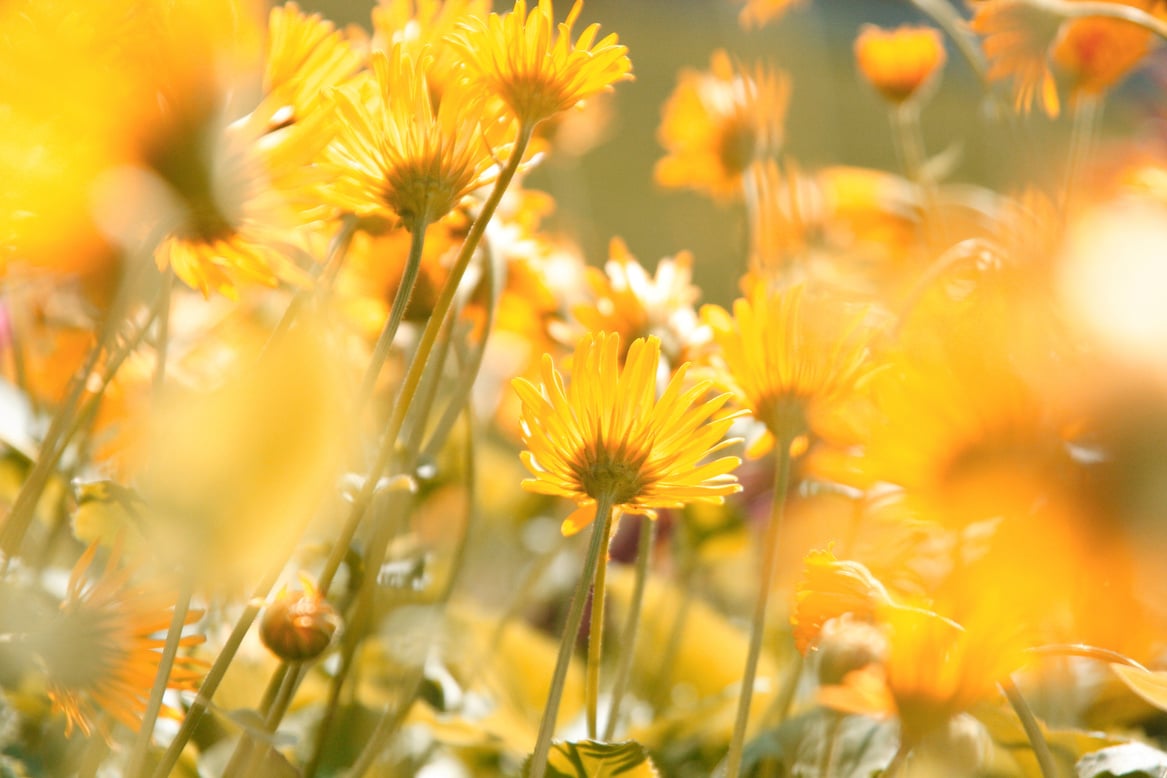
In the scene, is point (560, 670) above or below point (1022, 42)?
below

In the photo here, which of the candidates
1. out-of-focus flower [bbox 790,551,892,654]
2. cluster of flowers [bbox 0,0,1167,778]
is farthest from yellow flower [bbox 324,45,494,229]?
out-of-focus flower [bbox 790,551,892,654]

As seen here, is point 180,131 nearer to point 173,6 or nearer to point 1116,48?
point 173,6

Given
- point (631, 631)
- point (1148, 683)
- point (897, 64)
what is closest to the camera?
point (1148, 683)

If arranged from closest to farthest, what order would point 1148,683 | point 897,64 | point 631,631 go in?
point 1148,683, point 631,631, point 897,64

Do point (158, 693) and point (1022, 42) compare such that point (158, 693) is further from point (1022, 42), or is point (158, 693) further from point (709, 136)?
point (709, 136)

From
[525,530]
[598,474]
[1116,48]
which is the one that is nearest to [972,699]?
[598,474]

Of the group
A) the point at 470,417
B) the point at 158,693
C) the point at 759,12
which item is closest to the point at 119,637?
the point at 158,693

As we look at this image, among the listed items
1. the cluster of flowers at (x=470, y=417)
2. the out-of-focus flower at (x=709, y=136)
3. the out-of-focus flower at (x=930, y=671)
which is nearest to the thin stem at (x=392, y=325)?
the cluster of flowers at (x=470, y=417)

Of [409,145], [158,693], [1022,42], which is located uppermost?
[1022,42]
